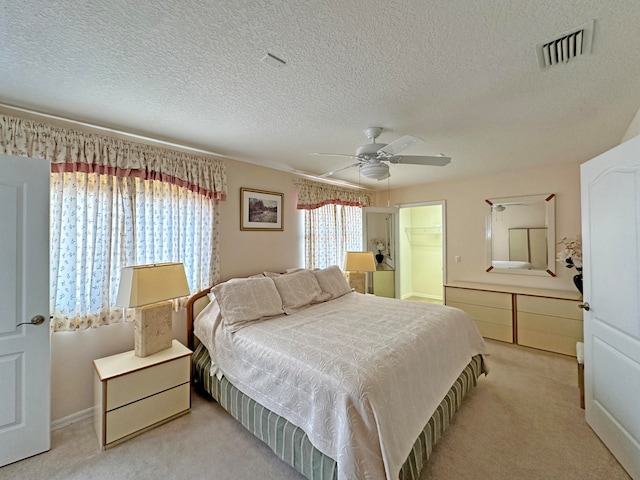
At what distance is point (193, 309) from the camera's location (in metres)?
2.78

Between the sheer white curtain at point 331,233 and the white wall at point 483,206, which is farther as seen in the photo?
the sheer white curtain at point 331,233

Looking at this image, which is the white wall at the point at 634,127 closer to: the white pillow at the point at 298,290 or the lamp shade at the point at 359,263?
the lamp shade at the point at 359,263

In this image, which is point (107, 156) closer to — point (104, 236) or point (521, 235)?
point (104, 236)

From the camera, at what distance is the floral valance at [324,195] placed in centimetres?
405

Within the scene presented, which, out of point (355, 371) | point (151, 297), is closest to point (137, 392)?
point (151, 297)

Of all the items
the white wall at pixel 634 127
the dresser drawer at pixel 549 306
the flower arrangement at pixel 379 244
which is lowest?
the dresser drawer at pixel 549 306

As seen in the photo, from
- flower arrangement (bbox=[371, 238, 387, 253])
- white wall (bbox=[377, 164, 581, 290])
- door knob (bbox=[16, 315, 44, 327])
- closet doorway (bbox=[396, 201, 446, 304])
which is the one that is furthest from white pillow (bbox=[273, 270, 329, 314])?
closet doorway (bbox=[396, 201, 446, 304])

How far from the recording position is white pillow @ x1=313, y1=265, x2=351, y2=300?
11.0 feet

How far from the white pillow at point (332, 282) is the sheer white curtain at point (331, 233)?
60cm

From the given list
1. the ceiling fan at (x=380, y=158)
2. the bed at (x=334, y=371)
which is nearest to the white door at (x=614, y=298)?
the bed at (x=334, y=371)

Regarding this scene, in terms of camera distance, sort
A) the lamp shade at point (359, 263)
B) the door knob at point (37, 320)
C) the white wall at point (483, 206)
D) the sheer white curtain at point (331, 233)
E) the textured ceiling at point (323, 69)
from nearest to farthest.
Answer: the textured ceiling at point (323, 69)
the door knob at point (37, 320)
the white wall at point (483, 206)
the lamp shade at point (359, 263)
the sheer white curtain at point (331, 233)

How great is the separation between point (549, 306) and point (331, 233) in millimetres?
3053

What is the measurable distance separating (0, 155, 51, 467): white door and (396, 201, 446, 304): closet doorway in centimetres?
570

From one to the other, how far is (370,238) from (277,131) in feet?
9.60
